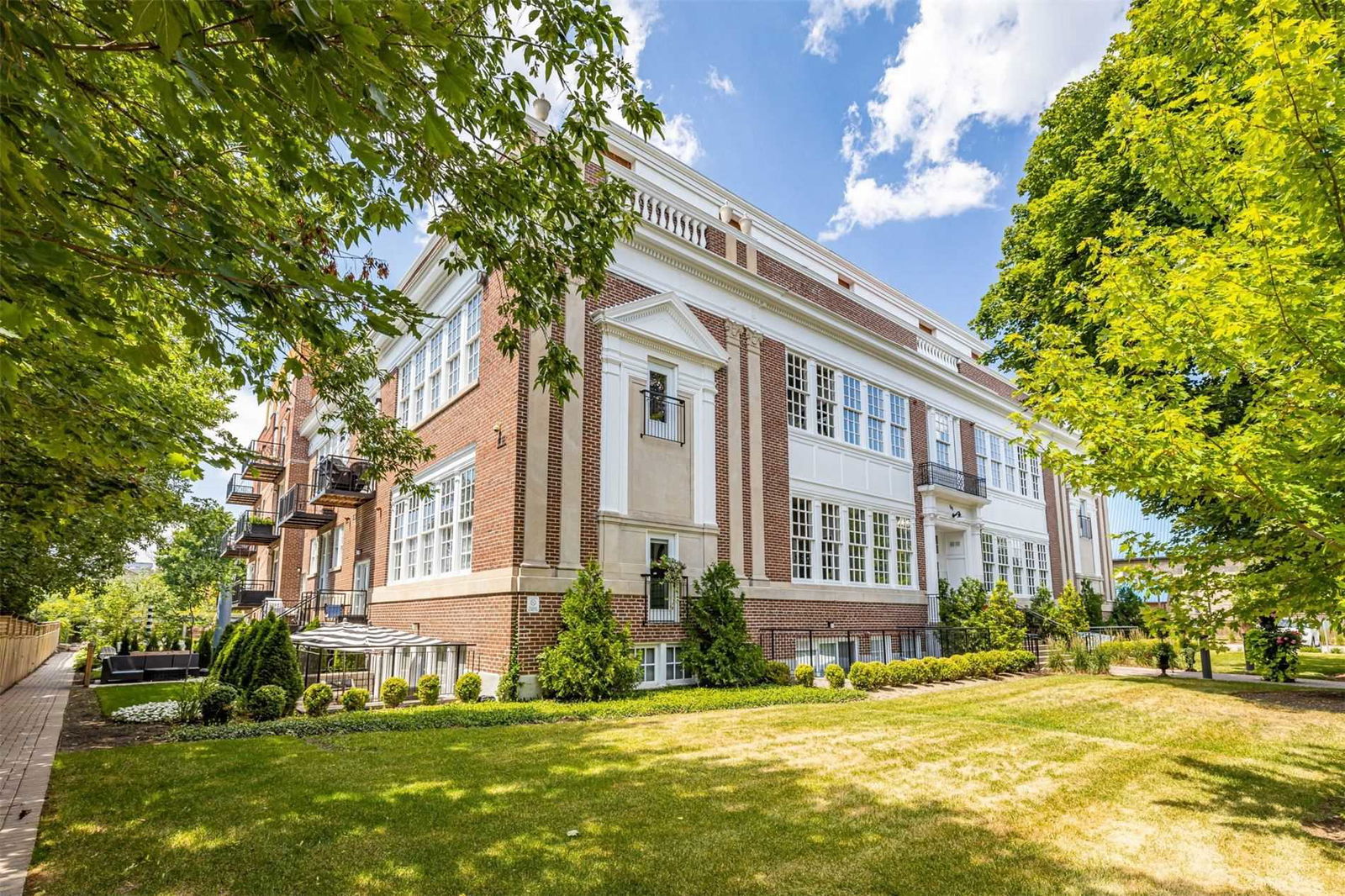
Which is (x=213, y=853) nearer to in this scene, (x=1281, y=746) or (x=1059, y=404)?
(x=1059, y=404)

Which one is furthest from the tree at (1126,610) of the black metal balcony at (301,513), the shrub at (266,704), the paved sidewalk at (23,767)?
the paved sidewalk at (23,767)

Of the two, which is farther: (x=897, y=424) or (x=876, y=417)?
(x=897, y=424)

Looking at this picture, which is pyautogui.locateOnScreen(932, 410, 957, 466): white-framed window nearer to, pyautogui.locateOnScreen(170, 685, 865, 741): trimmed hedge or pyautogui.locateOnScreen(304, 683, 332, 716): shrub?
pyautogui.locateOnScreen(170, 685, 865, 741): trimmed hedge

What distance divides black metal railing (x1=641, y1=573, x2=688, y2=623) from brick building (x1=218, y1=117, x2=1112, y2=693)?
1.9 inches

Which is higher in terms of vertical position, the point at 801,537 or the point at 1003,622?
the point at 801,537

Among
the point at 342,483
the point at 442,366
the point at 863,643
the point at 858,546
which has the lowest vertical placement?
the point at 863,643


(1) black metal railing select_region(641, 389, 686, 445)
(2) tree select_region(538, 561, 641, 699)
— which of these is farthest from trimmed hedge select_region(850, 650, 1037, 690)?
(1) black metal railing select_region(641, 389, 686, 445)

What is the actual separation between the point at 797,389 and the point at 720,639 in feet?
24.3

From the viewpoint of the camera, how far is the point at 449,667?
46.2 ft

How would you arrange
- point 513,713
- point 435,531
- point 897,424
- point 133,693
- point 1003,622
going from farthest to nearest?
point 897,424 → point 1003,622 → point 435,531 → point 133,693 → point 513,713

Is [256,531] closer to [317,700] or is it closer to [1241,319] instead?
[317,700]

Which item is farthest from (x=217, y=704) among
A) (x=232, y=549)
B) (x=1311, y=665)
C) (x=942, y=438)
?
(x=232, y=549)

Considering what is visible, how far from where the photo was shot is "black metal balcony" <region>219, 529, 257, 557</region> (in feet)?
119

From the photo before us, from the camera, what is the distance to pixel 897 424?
871 inches
